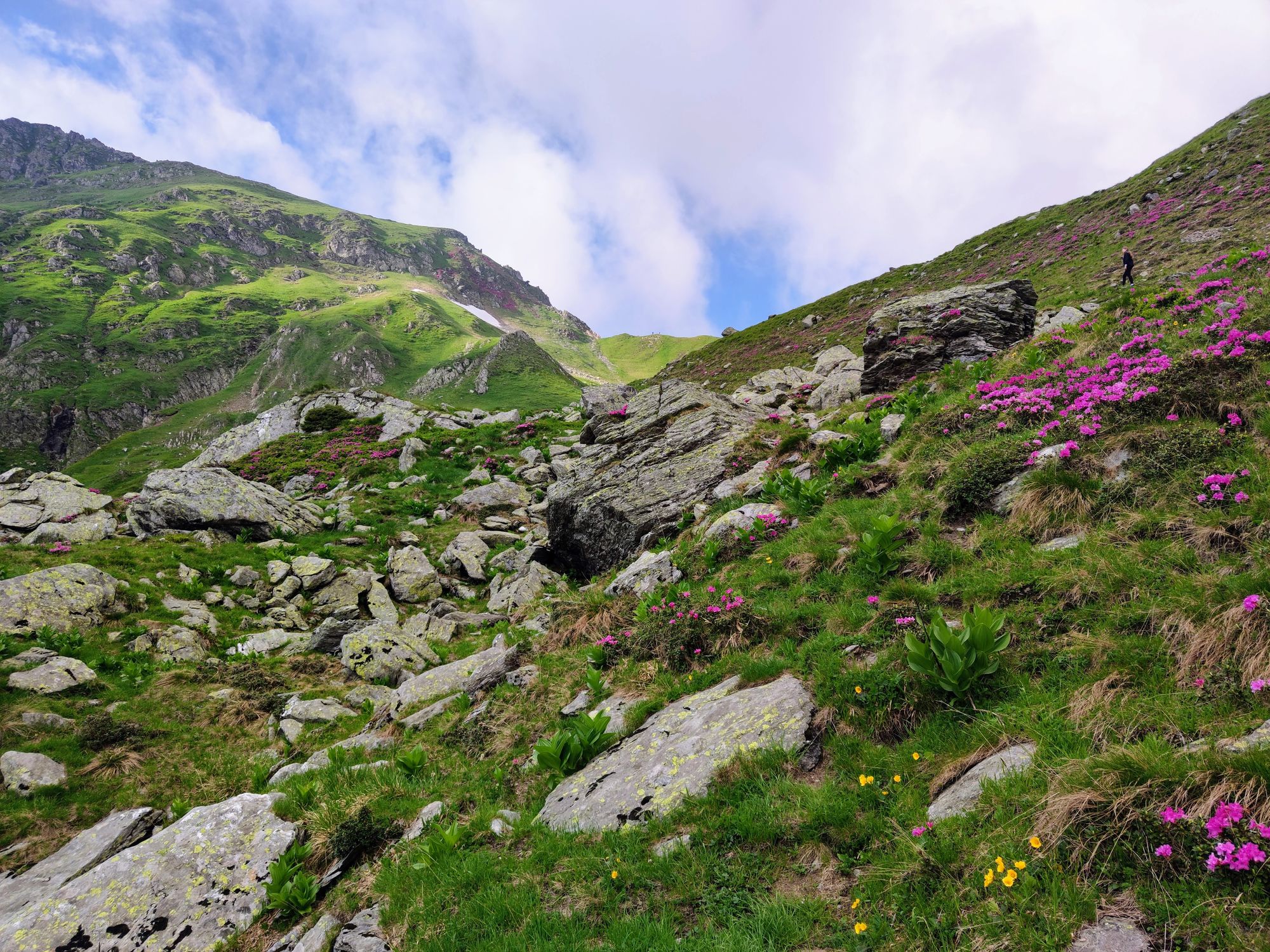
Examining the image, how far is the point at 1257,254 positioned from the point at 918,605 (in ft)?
50.9

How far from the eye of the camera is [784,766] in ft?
18.7

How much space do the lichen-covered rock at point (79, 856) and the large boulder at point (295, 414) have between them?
1521 inches

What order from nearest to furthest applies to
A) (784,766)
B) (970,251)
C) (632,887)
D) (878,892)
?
(878,892) → (632,887) → (784,766) → (970,251)

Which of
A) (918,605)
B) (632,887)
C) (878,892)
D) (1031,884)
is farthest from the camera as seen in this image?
(918,605)

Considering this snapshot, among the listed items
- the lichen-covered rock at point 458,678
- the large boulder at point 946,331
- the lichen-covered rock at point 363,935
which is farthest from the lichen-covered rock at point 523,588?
the large boulder at point 946,331

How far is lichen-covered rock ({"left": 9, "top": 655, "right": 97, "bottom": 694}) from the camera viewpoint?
459 inches

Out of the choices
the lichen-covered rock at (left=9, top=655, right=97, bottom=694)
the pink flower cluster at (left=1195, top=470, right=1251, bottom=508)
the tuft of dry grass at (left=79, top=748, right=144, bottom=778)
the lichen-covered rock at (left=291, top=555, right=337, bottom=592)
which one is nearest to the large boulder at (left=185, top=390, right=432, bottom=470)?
the lichen-covered rock at (left=291, top=555, right=337, bottom=592)

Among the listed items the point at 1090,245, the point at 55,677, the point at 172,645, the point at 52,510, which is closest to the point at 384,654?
the point at 172,645

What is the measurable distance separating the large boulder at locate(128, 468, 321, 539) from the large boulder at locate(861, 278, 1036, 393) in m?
26.0

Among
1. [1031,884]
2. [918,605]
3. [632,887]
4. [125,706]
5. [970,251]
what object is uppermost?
[970,251]

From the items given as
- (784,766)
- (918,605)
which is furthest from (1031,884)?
(918,605)

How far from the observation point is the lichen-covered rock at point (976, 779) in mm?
4348

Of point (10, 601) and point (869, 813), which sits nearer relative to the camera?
point (869, 813)

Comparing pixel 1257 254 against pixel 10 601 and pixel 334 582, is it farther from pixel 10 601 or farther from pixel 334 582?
pixel 10 601
